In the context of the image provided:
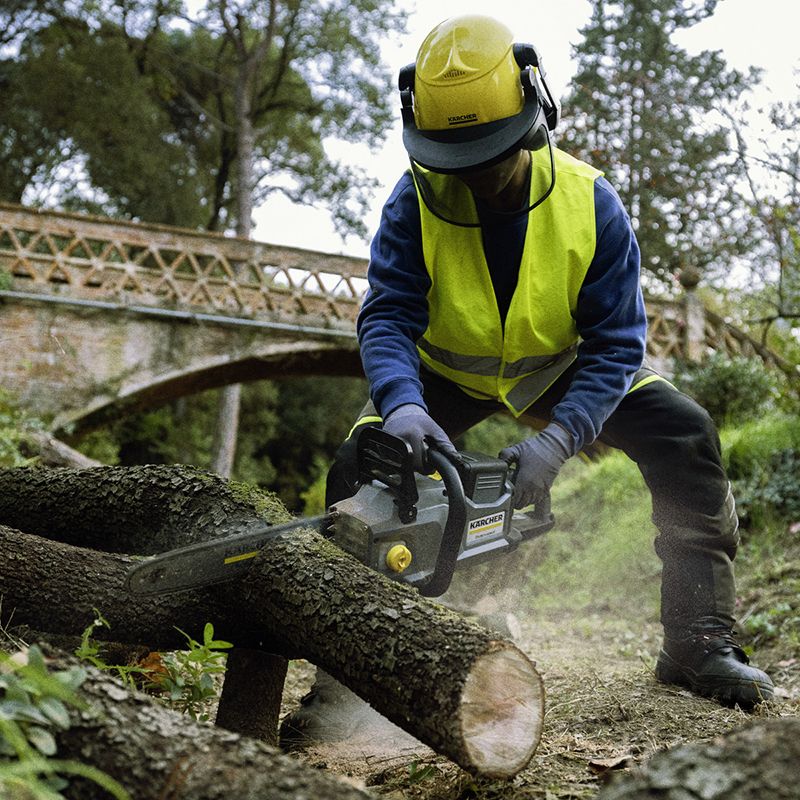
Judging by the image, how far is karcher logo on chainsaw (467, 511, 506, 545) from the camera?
7.95 ft

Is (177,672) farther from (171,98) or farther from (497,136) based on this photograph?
(171,98)

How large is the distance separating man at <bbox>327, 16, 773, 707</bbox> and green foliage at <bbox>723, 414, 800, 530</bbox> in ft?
11.7

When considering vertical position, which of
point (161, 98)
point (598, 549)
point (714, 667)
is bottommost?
point (598, 549)

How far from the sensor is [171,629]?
2434mm

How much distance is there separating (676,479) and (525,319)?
847 mm

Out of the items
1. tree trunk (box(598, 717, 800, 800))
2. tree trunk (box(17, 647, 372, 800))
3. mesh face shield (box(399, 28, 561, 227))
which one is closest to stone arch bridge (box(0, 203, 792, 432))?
mesh face shield (box(399, 28, 561, 227))

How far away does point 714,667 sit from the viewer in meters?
2.86

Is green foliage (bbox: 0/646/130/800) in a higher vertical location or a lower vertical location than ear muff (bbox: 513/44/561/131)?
lower

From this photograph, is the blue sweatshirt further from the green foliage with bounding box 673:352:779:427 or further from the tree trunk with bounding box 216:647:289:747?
the green foliage with bounding box 673:352:779:427

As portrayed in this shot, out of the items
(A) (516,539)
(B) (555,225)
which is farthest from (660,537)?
(B) (555,225)

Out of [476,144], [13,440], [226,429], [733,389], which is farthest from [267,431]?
[476,144]

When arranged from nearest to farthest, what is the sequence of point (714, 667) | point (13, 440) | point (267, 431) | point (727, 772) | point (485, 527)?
point (727, 772), point (485, 527), point (714, 667), point (13, 440), point (267, 431)

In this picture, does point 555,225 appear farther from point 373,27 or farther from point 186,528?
point 373,27

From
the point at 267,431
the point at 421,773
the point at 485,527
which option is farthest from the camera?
the point at 267,431
